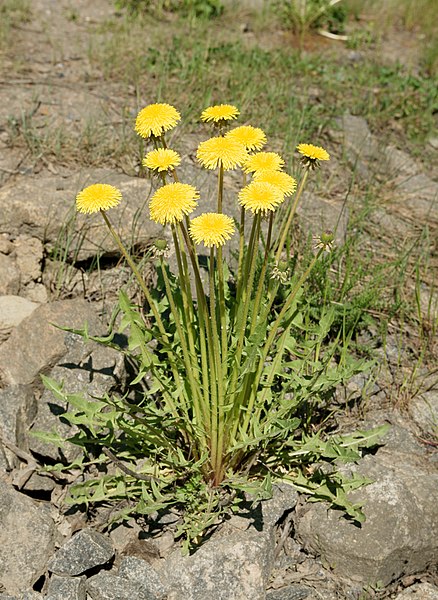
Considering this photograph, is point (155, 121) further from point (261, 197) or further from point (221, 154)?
point (261, 197)

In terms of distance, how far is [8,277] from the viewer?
124 inches

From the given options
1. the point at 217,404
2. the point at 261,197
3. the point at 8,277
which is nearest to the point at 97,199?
the point at 261,197

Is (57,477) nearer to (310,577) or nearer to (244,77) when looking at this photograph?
(310,577)

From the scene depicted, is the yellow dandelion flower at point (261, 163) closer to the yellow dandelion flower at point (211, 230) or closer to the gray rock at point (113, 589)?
the yellow dandelion flower at point (211, 230)

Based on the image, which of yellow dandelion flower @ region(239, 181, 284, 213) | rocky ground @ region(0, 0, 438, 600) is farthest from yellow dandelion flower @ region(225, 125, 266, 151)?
rocky ground @ region(0, 0, 438, 600)

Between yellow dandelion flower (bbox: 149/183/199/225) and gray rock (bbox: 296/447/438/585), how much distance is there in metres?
1.28

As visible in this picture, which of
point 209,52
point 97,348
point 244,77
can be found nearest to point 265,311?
point 97,348

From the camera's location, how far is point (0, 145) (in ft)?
12.5

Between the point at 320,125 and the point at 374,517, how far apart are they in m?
2.74

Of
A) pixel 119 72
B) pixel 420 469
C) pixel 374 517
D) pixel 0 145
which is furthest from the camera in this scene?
pixel 119 72

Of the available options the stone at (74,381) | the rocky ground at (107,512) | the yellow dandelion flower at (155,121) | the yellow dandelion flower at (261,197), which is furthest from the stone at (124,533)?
the yellow dandelion flower at (155,121)

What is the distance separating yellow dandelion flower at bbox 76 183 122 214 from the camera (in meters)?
1.98

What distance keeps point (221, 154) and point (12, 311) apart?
4.89 ft

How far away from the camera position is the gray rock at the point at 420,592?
235 centimetres
